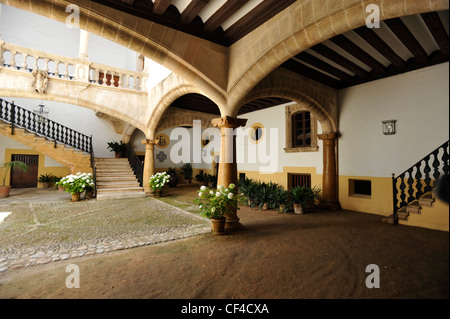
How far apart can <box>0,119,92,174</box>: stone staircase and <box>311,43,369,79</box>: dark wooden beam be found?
1112 centimetres

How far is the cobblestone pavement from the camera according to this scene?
356 centimetres

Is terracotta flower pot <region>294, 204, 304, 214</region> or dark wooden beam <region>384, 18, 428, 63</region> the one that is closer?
dark wooden beam <region>384, 18, 428, 63</region>

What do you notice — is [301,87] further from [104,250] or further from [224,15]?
[104,250]

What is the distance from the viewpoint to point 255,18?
4.06 metres

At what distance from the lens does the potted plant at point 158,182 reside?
9.34m

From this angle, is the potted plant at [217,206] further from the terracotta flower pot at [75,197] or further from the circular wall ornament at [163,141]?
the circular wall ornament at [163,141]

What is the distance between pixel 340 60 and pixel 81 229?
720cm

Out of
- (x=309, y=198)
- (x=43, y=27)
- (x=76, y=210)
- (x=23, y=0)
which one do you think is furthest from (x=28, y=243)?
(x=43, y=27)

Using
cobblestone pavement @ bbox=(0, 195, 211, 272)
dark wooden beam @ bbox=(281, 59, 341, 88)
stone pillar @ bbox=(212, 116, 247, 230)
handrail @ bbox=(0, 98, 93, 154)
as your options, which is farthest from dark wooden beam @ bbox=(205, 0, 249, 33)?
handrail @ bbox=(0, 98, 93, 154)

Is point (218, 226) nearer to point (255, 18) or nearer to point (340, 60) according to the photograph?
point (255, 18)

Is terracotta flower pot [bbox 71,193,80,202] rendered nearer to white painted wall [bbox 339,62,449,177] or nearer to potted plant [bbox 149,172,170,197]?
potted plant [bbox 149,172,170,197]

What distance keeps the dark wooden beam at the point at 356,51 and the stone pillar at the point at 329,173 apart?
2.29 metres

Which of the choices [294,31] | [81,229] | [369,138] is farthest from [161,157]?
[294,31]

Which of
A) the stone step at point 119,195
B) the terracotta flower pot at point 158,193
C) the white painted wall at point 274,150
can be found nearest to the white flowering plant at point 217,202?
the white painted wall at point 274,150
